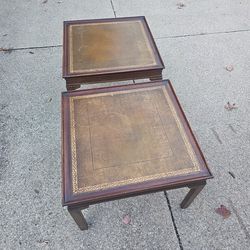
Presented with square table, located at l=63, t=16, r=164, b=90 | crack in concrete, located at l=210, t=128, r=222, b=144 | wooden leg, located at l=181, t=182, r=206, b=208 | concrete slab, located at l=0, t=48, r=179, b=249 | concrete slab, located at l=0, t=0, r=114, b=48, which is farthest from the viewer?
concrete slab, located at l=0, t=0, r=114, b=48

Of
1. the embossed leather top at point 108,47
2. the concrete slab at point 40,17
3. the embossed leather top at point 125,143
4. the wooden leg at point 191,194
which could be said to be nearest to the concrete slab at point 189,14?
the concrete slab at point 40,17

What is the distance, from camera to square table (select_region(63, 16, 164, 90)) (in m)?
1.99

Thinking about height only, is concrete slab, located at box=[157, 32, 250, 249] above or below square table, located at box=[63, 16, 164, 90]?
below

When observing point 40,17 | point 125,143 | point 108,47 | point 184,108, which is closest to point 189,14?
point 184,108

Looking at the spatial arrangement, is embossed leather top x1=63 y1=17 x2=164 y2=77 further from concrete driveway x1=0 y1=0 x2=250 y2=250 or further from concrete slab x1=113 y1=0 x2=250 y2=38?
concrete slab x1=113 y1=0 x2=250 y2=38

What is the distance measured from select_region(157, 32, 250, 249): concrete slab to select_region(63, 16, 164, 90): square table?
0.69m

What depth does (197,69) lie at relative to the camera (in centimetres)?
289

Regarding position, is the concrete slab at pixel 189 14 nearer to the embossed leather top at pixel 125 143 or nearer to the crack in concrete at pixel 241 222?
the embossed leather top at pixel 125 143

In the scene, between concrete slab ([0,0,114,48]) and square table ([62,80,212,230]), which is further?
concrete slab ([0,0,114,48])

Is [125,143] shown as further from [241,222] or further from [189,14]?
[189,14]

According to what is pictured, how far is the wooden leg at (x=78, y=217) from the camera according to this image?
1374 mm

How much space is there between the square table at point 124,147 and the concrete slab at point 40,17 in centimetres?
182

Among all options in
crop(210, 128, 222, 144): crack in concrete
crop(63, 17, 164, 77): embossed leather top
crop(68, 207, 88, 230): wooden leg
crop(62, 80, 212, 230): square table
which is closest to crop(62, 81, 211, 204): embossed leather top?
crop(62, 80, 212, 230): square table

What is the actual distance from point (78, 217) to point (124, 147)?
0.53 metres
